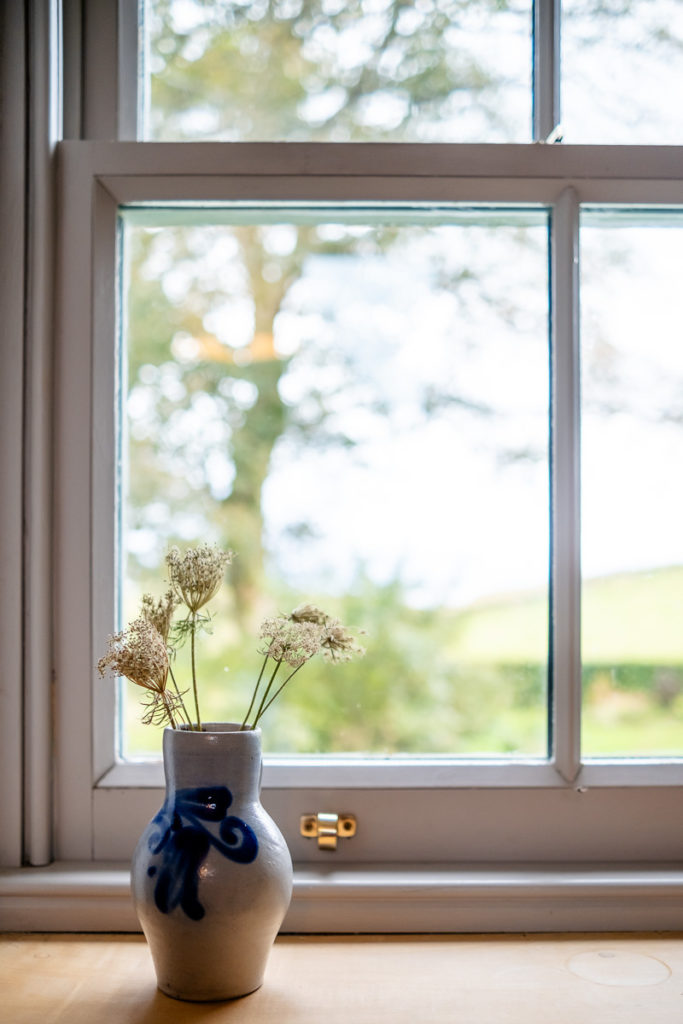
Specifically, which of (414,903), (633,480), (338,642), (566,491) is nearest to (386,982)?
(414,903)

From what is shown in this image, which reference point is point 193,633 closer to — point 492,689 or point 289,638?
point 289,638

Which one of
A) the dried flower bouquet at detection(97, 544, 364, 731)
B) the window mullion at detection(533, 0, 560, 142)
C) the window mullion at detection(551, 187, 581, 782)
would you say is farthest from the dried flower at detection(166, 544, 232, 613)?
the window mullion at detection(533, 0, 560, 142)

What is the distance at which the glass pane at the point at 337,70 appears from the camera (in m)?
1.25

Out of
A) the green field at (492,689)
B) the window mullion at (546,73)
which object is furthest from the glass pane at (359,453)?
the window mullion at (546,73)

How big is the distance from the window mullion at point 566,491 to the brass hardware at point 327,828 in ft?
0.97

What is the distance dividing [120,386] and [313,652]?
0.52 metres

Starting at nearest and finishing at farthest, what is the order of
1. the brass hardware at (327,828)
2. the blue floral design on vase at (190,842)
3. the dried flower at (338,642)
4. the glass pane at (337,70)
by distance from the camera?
the blue floral design on vase at (190,842), the dried flower at (338,642), the brass hardware at (327,828), the glass pane at (337,70)

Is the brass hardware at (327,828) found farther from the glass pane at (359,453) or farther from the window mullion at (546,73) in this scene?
the window mullion at (546,73)

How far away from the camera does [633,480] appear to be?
128cm

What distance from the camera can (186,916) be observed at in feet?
2.86

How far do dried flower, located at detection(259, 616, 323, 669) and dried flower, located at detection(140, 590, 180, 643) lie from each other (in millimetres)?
108

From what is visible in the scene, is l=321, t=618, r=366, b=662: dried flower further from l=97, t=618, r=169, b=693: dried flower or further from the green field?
the green field

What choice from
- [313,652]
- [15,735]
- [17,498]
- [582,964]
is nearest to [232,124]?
[17,498]

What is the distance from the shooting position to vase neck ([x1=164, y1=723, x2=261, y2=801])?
0.92 m
